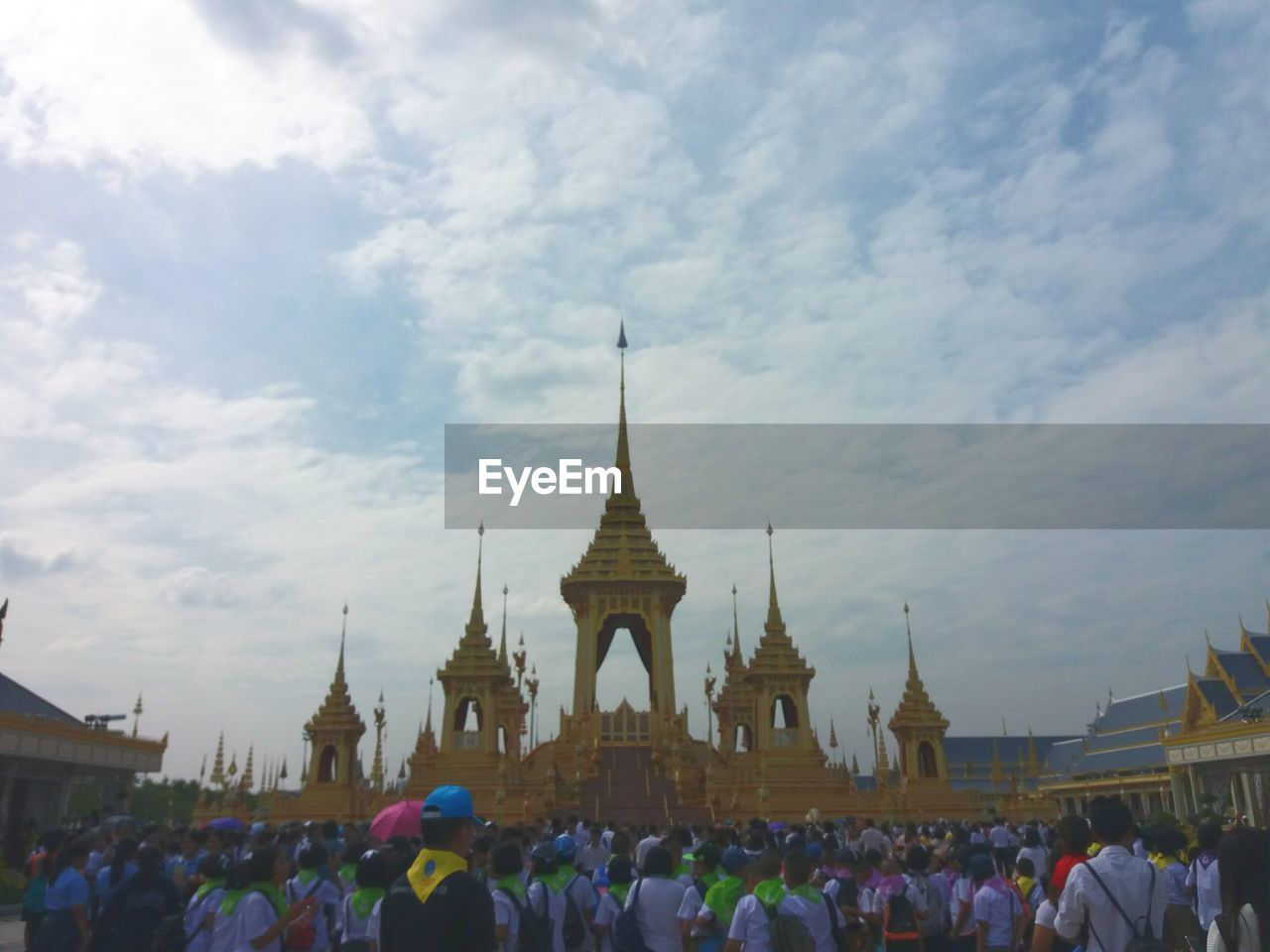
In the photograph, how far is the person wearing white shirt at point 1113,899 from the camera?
5465mm

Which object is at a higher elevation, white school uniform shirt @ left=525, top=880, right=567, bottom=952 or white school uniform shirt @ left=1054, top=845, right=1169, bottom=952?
white school uniform shirt @ left=1054, top=845, right=1169, bottom=952

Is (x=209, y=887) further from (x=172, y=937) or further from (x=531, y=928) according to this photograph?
(x=531, y=928)

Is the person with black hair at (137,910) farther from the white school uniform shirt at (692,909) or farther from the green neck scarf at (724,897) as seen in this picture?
the green neck scarf at (724,897)

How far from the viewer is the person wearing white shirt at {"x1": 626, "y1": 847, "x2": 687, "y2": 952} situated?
8.04 metres

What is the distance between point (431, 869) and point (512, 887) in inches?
124

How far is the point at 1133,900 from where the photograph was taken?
5.46 meters

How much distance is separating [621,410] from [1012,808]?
30.2m

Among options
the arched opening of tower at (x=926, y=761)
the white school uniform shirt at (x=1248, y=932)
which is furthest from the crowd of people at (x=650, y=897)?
the arched opening of tower at (x=926, y=761)

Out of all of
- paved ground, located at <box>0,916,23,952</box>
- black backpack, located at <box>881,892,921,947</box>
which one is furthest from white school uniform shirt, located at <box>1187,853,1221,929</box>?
paved ground, located at <box>0,916,23,952</box>

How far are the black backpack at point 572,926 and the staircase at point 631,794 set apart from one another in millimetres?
25506

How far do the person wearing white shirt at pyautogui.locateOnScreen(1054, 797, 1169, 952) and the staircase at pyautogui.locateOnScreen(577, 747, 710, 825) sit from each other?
2916cm

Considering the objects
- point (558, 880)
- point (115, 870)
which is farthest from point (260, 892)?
point (115, 870)

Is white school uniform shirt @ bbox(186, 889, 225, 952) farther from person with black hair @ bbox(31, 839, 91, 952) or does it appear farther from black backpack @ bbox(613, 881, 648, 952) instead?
black backpack @ bbox(613, 881, 648, 952)

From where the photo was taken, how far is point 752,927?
712cm
